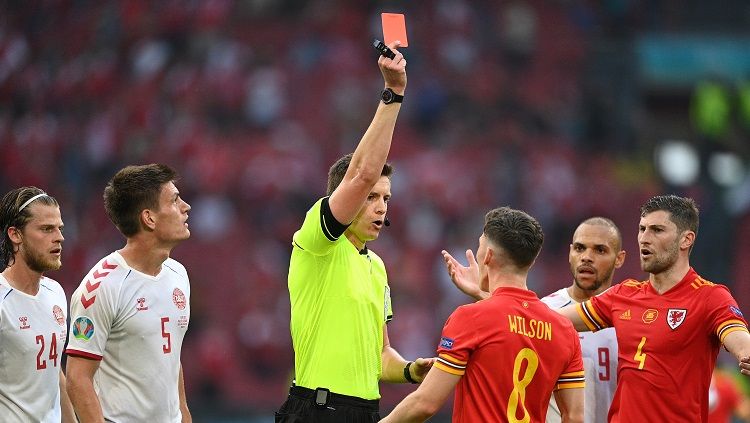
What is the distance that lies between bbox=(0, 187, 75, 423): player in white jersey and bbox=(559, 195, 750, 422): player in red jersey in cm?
296

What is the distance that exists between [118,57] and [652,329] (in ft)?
52.5

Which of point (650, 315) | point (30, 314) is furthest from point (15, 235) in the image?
point (650, 315)

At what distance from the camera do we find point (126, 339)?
520 cm

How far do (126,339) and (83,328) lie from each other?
0.22 metres

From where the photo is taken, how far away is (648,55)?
2066cm

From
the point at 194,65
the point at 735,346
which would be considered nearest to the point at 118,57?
the point at 194,65

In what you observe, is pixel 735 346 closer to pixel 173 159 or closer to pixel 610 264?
pixel 610 264

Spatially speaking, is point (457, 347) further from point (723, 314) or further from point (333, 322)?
point (723, 314)

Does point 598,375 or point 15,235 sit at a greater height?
point 15,235

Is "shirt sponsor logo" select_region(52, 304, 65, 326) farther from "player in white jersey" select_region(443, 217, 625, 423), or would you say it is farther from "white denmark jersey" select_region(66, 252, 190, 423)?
"player in white jersey" select_region(443, 217, 625, 423)

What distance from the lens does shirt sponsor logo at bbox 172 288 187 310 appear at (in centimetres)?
544

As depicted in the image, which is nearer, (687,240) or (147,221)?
(147,221)

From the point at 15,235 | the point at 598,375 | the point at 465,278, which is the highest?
the point at 15,235

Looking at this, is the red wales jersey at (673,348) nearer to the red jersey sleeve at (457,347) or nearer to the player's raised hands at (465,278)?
the player's raised hands at (465,278)
